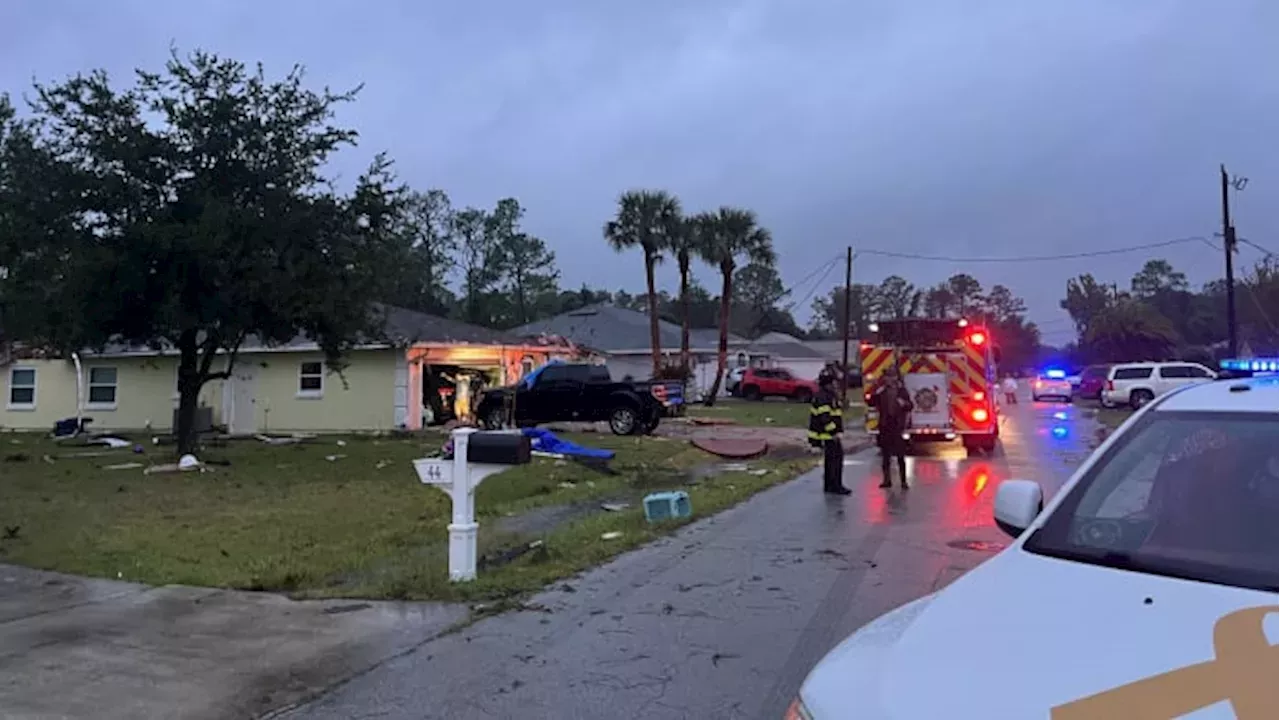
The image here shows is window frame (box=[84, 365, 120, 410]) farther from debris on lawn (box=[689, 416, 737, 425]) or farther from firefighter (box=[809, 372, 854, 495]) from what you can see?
firefighter (box=[809, 372, 854, 495])

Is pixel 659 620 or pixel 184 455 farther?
pixel 184 455

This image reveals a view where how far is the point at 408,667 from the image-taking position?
5953 millimetres

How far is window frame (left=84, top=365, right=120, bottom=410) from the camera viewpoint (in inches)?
1375

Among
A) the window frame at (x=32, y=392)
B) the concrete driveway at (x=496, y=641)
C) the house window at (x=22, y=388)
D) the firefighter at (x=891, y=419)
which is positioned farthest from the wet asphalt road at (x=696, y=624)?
the house window at (x=22, y=388)

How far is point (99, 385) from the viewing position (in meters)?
35.3

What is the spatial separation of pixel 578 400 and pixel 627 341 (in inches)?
1201

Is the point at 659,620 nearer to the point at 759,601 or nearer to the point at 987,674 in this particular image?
the point at 759,601

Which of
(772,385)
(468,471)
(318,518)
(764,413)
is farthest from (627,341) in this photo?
(468,471)

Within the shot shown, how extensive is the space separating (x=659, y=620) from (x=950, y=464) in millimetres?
12817

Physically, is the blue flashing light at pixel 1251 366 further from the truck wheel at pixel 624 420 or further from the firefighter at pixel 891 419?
the truck wheel at pixel 624 420

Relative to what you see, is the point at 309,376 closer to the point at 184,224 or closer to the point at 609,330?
the point at 184,224

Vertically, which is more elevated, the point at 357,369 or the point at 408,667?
the point at 357,369

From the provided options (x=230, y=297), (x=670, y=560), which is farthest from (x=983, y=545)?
(x=230, y=297)

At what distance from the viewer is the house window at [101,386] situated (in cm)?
3509
